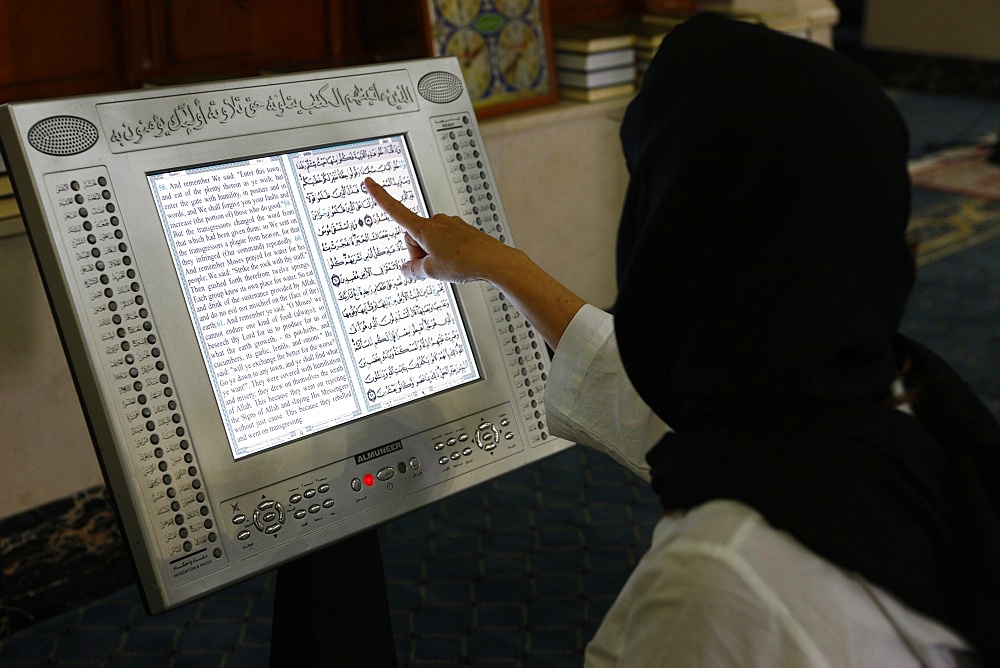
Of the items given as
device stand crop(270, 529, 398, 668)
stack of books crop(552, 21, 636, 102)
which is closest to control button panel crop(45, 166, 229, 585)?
device stand crop(270, 529, 398, 668)

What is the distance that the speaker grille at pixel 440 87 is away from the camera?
1285 millimetres

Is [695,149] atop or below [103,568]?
atop

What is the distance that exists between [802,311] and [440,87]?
2.20ft

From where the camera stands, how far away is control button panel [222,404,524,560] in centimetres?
107

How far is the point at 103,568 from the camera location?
6.27 ft

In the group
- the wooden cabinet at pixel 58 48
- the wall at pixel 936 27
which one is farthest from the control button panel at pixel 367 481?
the wall at pixel 936 27

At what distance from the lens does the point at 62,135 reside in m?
1.01

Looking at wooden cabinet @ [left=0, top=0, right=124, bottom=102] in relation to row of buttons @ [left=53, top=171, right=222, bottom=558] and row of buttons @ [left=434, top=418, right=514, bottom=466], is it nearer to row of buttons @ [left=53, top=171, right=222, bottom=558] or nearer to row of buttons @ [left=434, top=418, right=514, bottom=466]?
row of buttons @ [left=53, top=171, right=222, bottom=558]

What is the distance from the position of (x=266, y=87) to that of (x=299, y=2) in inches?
39.1

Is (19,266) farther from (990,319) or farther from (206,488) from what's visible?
(990,319)

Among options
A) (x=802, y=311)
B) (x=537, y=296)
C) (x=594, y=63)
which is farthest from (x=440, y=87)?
(x=594, y=63)

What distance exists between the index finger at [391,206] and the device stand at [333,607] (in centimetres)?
37

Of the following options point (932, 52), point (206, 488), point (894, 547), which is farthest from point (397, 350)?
point (932, 52)

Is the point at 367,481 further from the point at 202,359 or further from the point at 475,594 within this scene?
the point at 475,594
